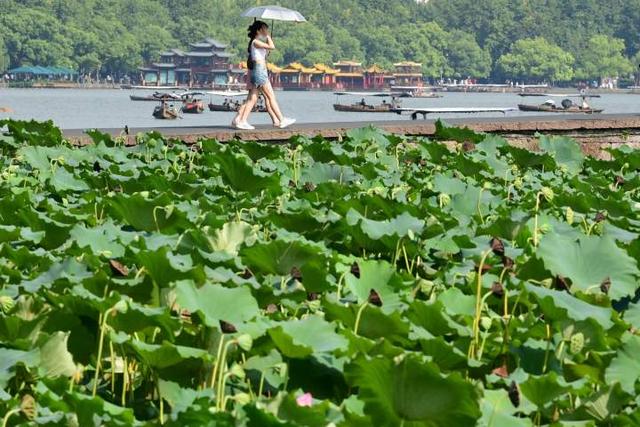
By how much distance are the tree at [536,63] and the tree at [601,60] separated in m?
3.44

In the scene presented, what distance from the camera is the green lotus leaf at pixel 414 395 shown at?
227 cm

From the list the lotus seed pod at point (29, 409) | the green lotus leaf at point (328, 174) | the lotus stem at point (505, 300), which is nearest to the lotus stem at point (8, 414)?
the lotus seed pod at point (29, 409)

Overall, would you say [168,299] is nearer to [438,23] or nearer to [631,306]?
[631,306]

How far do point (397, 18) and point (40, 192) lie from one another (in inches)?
6811

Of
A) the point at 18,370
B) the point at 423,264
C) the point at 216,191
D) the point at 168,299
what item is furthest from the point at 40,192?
the point at 18,370

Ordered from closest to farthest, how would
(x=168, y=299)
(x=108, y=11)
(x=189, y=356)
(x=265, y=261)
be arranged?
(x=189, y=356), (x=168, y=299), (x=265, y=261), (x=108, y=11)

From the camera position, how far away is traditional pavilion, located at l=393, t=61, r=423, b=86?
154000mm

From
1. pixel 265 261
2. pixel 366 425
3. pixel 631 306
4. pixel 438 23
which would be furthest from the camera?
pixel 438 23

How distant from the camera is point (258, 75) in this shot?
13.2m

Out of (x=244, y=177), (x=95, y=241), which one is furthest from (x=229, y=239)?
(x=244, y=177)

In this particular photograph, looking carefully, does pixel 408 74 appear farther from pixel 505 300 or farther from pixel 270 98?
pixel 505 300

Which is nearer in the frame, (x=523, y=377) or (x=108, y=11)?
(x=523, y=377)

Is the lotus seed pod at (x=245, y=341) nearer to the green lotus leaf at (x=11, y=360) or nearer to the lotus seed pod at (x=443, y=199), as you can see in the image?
the green lotus leaf at (x=11, y=360)

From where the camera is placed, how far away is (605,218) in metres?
5.16
